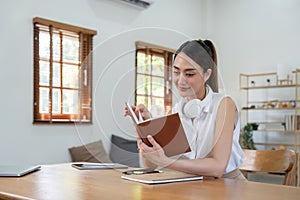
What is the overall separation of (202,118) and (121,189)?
529 millimetres

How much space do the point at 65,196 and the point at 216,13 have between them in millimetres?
5197

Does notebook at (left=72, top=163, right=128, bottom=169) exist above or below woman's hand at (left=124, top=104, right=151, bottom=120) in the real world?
below

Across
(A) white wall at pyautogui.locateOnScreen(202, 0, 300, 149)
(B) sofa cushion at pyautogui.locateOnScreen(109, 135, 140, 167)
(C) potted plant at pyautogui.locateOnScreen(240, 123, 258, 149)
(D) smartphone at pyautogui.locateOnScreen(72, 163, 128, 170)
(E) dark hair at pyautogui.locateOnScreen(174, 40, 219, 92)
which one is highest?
(A) white wall at pyautogui.locateOnScreen(202, 0, 300, 149)

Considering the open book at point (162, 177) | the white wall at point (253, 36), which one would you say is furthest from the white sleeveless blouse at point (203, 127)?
the white wall at point (253, 36)

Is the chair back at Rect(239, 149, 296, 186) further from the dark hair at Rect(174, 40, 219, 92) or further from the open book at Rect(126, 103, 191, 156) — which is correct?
the open book at Rect(126, 103, 191, 156)

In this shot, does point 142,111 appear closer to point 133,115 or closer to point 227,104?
point 133,115

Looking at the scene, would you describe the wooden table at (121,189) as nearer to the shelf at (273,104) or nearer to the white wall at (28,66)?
the white wall at (28,66)

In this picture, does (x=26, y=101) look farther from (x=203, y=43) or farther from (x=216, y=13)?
(x=216, y=13)

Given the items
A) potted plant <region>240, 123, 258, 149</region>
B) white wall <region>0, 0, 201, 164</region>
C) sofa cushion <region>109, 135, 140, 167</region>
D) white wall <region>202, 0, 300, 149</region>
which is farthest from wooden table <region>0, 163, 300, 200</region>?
white wall <region>202, 0, 300, 149</region>

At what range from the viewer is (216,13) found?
5852mm

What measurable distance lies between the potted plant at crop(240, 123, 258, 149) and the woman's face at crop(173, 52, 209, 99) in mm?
3573

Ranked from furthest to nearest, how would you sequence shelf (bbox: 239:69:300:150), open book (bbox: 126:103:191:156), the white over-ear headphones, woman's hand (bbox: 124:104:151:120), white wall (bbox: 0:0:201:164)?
shelf (bbox: 239:69:300:150)
white wall (bbox: 0:0:201:164)
the white over-ear headphones
woman's hand (bbox: 124:104:151:120)
open book (bbox: 126:103:191:156)

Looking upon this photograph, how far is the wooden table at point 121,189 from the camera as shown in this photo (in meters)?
1.03

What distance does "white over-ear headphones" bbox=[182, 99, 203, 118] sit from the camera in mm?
1509
